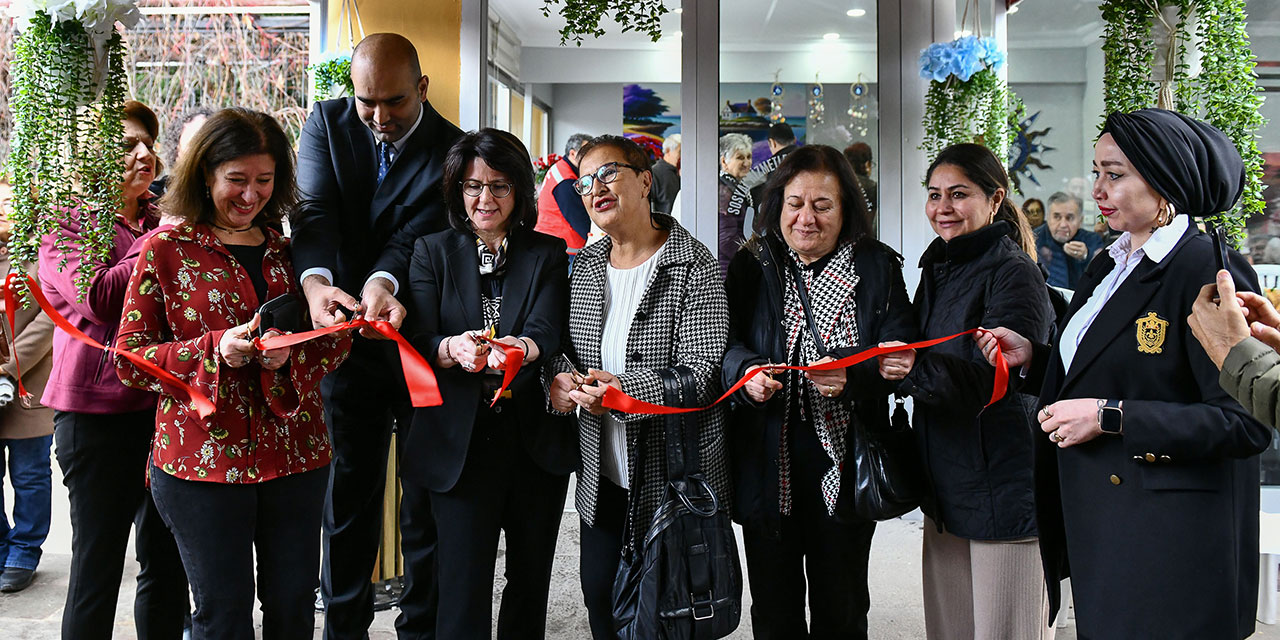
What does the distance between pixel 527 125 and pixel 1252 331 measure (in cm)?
450

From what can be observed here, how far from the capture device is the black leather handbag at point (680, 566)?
8.79ft

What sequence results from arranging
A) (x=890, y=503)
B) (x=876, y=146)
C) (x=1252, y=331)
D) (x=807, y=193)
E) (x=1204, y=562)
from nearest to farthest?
(x=1252, y=331) → (x=1204, y=562) → (x=890, y=503) → (x=807, y=193) → (x=876, y=146)

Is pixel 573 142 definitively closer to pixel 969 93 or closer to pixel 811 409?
pixel 969 93

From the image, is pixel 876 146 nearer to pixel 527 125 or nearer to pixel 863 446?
pixel 527 125

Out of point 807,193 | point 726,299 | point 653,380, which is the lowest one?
point 653,380

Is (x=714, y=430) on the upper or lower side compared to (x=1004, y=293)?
lower

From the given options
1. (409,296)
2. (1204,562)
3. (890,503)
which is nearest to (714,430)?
(890,503)

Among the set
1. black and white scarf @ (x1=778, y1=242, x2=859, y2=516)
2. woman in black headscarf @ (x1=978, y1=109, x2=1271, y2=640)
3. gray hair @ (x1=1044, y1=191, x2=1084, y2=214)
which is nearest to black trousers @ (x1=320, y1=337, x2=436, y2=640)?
black and white scarf @ (x1=778, y1=242, x2=859, y2=516)

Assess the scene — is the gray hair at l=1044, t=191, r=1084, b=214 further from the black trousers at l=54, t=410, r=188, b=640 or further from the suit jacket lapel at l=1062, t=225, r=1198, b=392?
the black trousers at l=54, t=410, r=188, b=640

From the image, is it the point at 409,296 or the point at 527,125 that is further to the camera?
the point at 527,125

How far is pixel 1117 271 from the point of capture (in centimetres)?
241

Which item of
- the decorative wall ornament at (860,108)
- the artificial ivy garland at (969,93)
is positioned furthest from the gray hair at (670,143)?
the artificial ivy garland at (969,93)

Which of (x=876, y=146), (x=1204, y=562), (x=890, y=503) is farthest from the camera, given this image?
(x=876, y=146)

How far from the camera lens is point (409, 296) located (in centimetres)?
296
